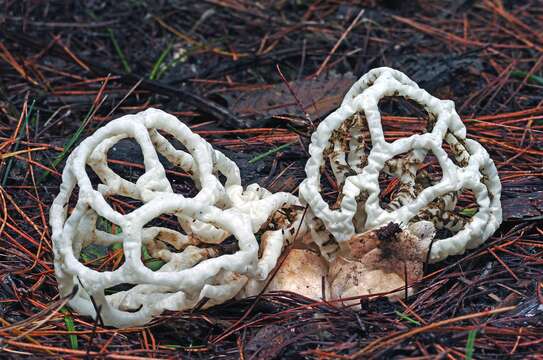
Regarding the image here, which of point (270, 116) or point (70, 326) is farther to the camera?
point (270, 116)

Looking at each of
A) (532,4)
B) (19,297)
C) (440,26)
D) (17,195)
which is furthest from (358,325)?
(532,4)

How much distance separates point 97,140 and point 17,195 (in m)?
1.17

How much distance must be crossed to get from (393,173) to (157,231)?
39.3 inches

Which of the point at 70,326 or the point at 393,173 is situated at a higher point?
the point at 393,173

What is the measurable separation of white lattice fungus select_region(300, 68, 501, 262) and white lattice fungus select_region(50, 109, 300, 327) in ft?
0.67

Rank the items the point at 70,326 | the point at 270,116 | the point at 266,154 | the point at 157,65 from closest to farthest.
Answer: the point at 70,326, the point at 266,154, the point at 270,116, the point at 157,65

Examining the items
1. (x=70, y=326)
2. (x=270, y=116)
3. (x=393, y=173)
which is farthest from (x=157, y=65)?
(x=70, y=326)

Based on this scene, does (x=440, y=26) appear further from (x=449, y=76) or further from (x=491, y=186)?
(x=491, y=186)

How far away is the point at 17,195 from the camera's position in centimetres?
388

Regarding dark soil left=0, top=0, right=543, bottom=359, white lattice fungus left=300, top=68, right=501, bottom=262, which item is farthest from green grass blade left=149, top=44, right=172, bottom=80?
white lattice fungus left=300, top=68, right=501, bottom=262

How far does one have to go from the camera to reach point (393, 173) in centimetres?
317

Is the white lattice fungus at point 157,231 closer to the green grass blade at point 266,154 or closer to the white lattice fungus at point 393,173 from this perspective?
the white lattice fungus at point 393,173

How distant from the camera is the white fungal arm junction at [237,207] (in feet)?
9.29

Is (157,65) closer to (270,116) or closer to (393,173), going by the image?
(270,116)
